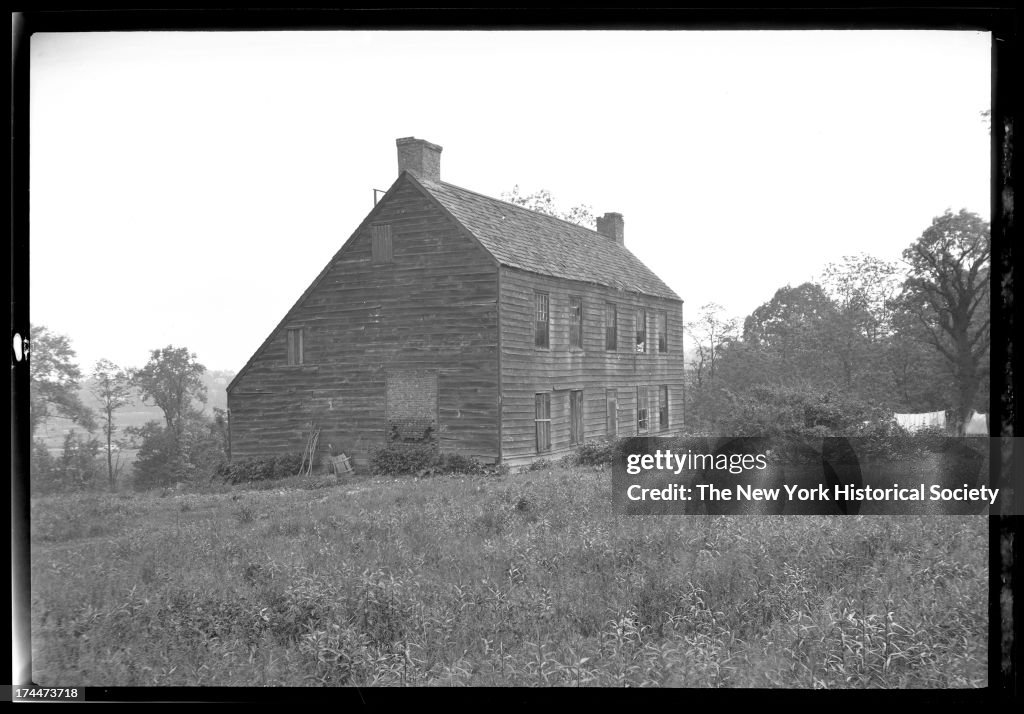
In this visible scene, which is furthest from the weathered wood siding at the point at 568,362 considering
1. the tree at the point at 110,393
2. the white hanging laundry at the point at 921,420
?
the tree at the point at 110,393

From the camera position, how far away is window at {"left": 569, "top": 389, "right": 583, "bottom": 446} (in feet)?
14.3

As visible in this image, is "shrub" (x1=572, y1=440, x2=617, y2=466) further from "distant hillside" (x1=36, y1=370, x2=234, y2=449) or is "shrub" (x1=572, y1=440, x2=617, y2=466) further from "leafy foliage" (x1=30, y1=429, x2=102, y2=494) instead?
"leafy foliage" (x1=30, y1=429, x2=102, y2=494)

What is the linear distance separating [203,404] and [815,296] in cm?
480

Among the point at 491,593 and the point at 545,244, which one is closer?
the point at 491,593

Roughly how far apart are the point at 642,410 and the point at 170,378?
3.61 metres

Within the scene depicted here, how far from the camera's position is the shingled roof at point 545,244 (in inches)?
173

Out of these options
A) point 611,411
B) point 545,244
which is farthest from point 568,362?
point 545,244

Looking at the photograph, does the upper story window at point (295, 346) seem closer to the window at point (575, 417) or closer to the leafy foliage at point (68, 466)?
the leafy foliage at point (68, 466)

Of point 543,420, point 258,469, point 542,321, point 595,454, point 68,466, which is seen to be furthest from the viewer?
point 542,321

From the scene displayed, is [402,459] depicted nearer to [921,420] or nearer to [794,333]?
[794,333]

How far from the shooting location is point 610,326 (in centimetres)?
498

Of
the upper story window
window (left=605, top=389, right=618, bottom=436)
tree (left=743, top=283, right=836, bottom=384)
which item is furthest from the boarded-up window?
tree (left=743, top=283, right=836, bottom=384)

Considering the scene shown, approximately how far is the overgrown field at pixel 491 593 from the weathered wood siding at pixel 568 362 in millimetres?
452
